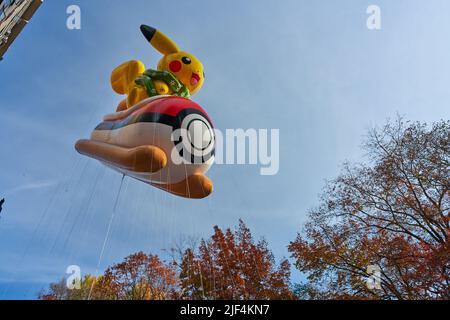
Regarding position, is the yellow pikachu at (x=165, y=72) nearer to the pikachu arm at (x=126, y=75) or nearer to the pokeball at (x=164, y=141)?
the pikachu arm at (x=126, y=75)

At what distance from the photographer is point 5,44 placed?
19.2 meters

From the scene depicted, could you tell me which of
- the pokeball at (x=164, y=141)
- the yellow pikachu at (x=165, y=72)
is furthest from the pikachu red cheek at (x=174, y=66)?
the pokeball at (x=164, y=141)

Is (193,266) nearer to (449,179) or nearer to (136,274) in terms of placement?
(136,274)

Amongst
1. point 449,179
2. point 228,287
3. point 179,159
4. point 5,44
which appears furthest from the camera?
point 5,44

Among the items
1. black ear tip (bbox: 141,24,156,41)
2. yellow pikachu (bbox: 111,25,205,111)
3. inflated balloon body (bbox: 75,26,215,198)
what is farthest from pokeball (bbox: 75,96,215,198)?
black ear tip (bbox: 141,24,156,41)

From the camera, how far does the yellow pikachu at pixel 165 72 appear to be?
8398 mm

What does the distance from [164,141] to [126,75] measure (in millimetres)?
3830

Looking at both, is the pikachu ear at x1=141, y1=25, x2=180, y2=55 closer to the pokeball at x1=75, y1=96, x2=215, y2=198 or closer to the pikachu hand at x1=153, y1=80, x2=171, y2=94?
the pikachu hand at x1=153, y1=80, x2=171, y2=94

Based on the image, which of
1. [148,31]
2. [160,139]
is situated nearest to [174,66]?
[148,31]

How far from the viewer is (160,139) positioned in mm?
6398
